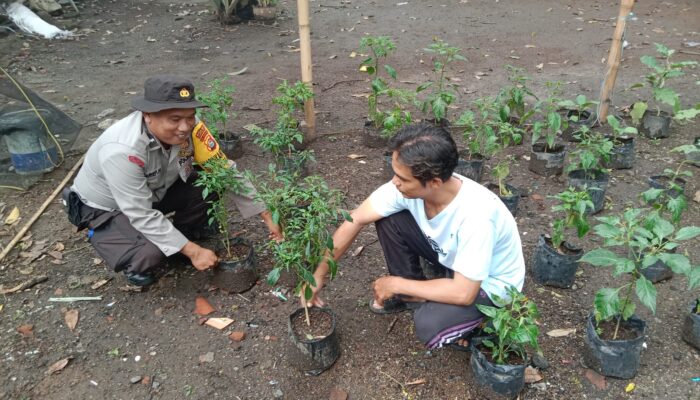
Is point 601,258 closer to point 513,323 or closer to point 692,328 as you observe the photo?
point 513,323

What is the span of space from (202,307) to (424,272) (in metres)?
1.42

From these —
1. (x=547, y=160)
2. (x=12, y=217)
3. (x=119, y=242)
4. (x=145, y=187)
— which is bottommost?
(x=12, y=217)

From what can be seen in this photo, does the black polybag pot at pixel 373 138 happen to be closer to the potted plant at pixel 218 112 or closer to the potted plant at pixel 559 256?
the potted plant at pixel 218 112

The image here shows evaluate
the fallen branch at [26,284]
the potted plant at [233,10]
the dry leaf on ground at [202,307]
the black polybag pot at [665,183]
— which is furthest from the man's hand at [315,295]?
the potted plant at [233,10]

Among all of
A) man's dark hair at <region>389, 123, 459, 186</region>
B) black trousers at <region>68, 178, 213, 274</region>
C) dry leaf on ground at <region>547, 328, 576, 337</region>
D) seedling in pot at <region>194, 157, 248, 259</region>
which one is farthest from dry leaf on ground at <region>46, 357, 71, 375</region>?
dry leaf on ground at <region>547, 328, 576, 337</region>

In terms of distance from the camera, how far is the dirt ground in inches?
109

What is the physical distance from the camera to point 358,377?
2.79 meters

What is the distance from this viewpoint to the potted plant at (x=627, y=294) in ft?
7.89

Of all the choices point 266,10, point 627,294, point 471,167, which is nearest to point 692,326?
point 627,294

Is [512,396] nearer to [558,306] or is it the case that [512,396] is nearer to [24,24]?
[558,306]

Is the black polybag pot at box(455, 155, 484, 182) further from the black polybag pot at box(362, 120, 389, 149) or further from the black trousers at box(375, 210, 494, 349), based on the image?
the black trousers at box(375, 210, 494, 349)

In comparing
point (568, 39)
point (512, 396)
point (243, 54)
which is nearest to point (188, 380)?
point (512, 396)

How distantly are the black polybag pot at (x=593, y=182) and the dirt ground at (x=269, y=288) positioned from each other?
230mm

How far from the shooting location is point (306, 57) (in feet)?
15.6
